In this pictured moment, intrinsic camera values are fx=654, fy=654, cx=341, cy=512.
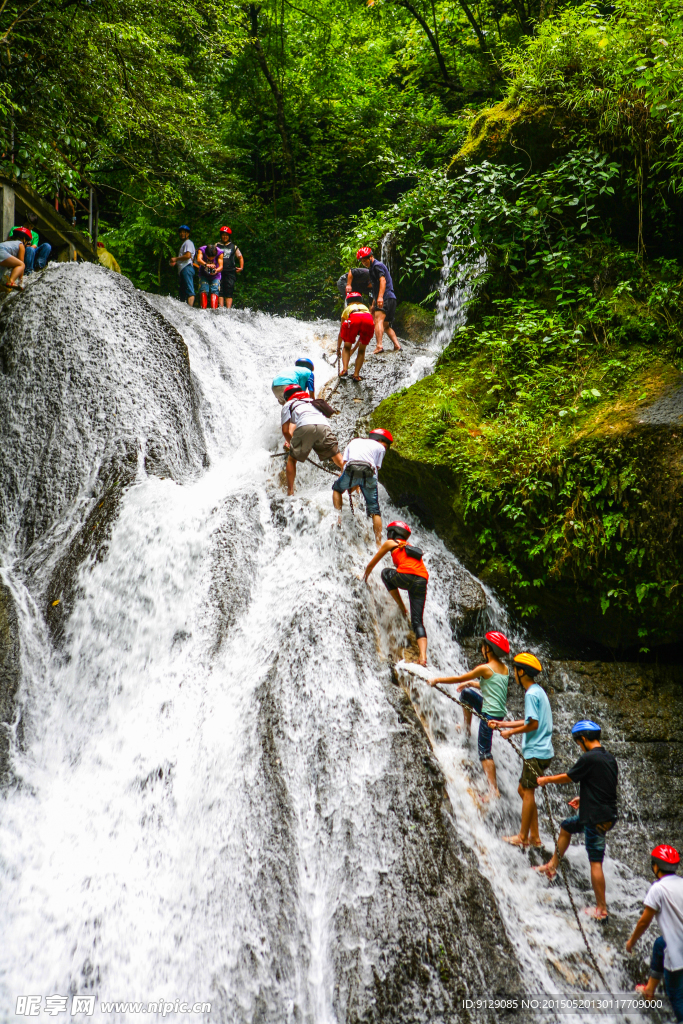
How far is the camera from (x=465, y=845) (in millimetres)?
5598

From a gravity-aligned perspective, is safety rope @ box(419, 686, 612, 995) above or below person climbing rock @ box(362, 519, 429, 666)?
below

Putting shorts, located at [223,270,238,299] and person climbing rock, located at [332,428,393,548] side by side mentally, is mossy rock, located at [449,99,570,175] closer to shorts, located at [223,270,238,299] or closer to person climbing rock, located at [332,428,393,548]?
shorts, located at [223,270,238,299]

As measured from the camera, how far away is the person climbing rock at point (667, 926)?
4750 millimetres

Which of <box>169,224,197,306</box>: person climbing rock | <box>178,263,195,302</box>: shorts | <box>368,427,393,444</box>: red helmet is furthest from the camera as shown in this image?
<box>178,263,195,302</box>: shorts

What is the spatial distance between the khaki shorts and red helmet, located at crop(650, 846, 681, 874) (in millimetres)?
5476

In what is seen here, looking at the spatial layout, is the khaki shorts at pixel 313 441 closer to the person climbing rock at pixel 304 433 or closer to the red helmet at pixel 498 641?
the person climbing rock at pixel 304 433

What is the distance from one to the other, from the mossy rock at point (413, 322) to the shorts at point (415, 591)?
294 inches

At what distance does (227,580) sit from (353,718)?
2.47 metres

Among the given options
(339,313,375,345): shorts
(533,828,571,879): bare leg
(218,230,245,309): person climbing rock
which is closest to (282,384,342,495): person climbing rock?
(339,313,375,345): shorts

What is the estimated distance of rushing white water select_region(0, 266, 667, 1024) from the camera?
16.4 ft

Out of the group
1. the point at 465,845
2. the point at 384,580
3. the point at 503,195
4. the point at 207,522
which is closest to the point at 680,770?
the point at 465,845

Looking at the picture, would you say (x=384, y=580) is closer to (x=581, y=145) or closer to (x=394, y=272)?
(x=581, y=145)

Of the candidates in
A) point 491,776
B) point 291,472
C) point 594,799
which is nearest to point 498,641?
point 491,776

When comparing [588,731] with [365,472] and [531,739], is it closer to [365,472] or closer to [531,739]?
[531,739]
